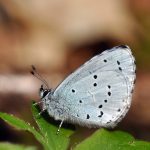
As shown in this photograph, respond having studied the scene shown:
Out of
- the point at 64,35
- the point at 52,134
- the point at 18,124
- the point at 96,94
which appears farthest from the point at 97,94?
the point at 64,35

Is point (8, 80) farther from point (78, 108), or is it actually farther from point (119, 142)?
point (119, 142)

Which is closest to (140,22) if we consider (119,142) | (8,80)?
(8,80)

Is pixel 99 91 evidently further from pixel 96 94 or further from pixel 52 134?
pixel 52 134

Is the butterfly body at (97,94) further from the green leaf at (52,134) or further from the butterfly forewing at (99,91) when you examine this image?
the green leaf at (52,134)

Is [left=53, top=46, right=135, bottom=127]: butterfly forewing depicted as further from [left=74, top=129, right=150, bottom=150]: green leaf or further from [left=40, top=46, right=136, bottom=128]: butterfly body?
[left=74, top=129, right=150, bottom=150]: green leaf

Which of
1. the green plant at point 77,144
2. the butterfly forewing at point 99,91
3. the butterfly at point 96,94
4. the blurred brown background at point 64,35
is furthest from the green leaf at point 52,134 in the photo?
the blurred brown background at point 64,35

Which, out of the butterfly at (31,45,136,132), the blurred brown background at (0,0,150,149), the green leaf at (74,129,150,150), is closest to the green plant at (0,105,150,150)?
the green leaf at (74,129,150,150)

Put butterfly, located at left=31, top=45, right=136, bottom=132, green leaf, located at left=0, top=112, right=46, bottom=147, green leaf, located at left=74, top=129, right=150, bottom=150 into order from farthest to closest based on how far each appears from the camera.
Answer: butterfly, located at left=31, top=45, right=136, bottom=132 < green leaf, located at left=74, top=129, right=150, bottom=150 < green leaf, located at left=0, top=112, right=46, bottom=147

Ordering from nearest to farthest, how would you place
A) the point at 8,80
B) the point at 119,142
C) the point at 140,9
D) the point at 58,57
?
the point at 119,142, the point at 8,80, the point at 58,57, the point at 140,9
